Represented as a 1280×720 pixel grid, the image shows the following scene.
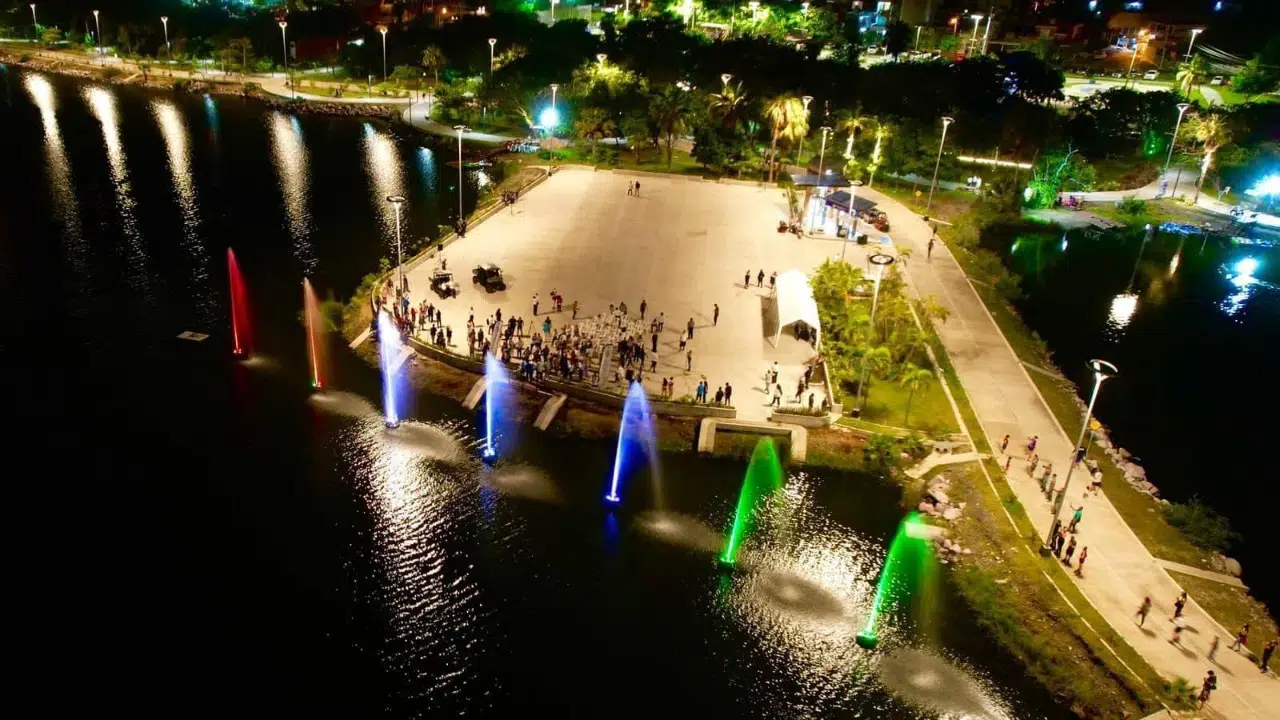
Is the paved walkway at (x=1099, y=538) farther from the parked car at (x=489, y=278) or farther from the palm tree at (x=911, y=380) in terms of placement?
the parked car at (x=489, y=278)

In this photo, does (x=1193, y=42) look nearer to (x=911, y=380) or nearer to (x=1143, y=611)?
(x=911, y=380)

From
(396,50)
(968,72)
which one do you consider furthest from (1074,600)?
(396,50)

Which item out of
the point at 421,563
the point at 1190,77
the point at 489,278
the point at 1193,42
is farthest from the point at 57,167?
the point at 1193,42

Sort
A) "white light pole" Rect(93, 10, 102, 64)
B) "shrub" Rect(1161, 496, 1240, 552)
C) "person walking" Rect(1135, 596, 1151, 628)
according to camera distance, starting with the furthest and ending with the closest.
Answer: "white light pole" Rect(93, 10, 102, 64), "shrub" Rect(1161, 496, 1240, 552), "person walking" Rect(1135, 596, 1151, 628)

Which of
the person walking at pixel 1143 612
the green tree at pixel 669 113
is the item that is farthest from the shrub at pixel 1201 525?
the green tree at pixel 669 113

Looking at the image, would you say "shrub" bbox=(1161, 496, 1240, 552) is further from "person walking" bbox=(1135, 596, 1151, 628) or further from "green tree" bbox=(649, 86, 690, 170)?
"green tree" bbox=(649, 86, 690, 170)

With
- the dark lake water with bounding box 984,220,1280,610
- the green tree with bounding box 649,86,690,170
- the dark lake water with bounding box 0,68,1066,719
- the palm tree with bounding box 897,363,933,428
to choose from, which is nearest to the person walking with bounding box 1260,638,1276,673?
the dark lake water with bounding box 984,220,1280,610
